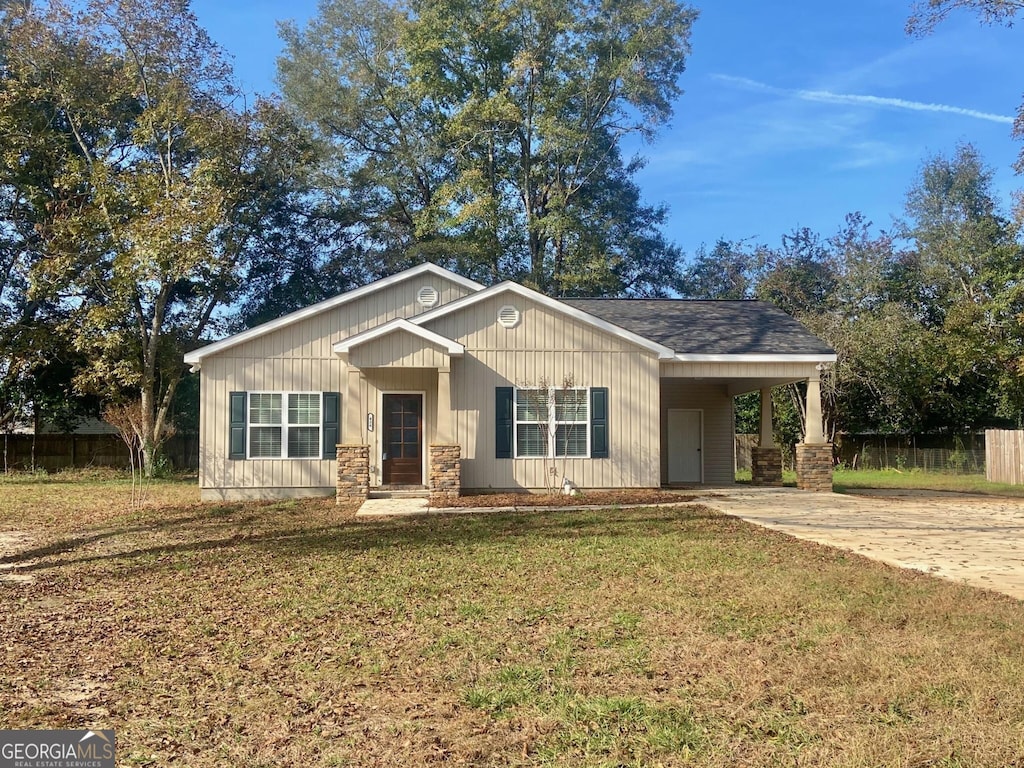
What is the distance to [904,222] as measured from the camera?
34.5 m

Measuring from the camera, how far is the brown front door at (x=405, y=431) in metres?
16.4

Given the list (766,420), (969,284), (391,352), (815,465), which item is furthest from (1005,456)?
(391,352)

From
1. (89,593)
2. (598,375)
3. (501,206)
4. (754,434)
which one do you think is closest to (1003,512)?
(598,375)

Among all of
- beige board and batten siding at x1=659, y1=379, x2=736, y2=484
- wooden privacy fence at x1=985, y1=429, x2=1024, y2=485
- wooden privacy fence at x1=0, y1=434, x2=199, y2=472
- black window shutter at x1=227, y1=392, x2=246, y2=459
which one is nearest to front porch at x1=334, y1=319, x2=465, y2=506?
black window shutter at x1=227, y1=392, x2=246, y2=459

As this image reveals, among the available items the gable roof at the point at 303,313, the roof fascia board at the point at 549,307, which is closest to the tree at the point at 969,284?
the roof fascia board at the point at 549,307

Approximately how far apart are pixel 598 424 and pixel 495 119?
1681 cm

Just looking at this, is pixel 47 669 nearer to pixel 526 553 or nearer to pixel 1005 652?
pixel 526 553

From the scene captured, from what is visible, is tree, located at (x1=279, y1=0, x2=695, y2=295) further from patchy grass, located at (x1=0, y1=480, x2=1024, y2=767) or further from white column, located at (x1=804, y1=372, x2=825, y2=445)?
patchy grass, located at (x1=0, y1=480, x2=1024, y2=767)

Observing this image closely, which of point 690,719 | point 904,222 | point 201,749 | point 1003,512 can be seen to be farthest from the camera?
point 904,222

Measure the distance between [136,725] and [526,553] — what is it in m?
5.30

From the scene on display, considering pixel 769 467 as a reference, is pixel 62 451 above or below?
above

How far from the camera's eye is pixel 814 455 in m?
16.2

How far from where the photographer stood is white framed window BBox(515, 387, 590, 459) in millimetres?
15531

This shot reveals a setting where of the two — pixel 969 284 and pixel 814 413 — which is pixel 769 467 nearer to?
pixel 814 413
